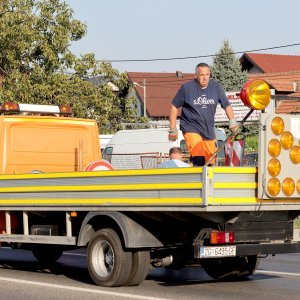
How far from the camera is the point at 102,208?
34.0ft

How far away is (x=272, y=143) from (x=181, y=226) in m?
1.42

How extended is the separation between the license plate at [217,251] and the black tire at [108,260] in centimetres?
89

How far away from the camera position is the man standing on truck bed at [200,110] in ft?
37.2

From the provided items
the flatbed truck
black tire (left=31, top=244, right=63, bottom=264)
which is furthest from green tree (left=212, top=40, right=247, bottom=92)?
the flatbed truck

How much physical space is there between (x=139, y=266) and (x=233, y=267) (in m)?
1.56

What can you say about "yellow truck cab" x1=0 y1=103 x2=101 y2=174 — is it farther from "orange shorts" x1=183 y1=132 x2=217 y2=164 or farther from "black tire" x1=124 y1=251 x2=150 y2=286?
"black tire" x1=124 y1=251 x2=150 y2=286

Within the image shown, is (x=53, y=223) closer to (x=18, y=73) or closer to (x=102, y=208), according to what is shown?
(x=102, y=208)

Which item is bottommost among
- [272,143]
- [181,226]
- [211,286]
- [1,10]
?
[211,286]

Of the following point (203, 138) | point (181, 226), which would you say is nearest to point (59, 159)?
point (203, 138)

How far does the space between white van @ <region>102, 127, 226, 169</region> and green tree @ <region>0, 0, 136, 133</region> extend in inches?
136

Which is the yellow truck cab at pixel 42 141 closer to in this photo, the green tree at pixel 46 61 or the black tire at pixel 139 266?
the black tire at pixel 139 266

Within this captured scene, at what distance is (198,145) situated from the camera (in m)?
11.3

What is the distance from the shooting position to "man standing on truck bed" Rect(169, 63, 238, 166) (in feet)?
37.2

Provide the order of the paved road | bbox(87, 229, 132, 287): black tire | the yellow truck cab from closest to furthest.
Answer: the paved road → bbox(87, 229, 132, 287): black tire → the yellow truck cab
